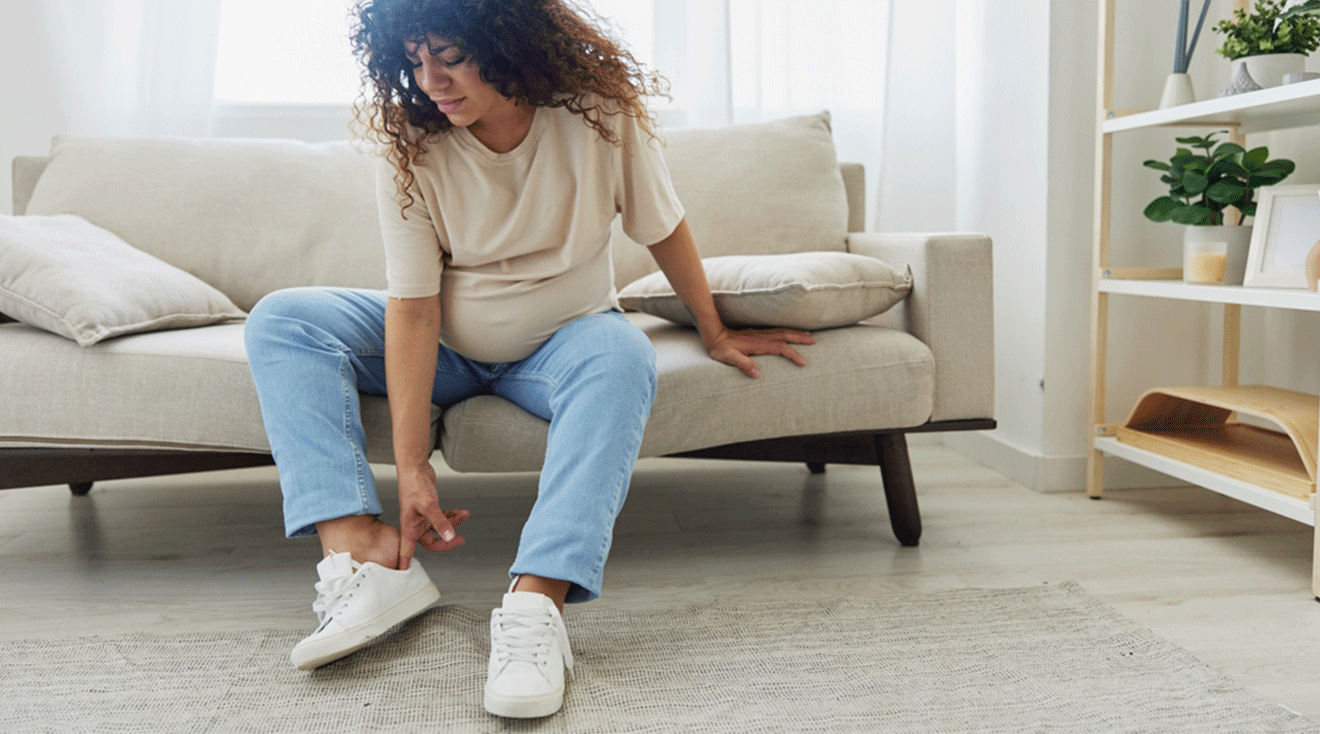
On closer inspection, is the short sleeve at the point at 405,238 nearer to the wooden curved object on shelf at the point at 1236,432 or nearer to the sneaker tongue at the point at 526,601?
the sneaker tongue at the point at 526,601

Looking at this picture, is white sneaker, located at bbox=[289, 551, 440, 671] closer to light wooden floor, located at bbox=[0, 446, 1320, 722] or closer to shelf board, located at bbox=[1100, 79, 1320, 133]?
light wooden floor, located at bbox=[0, 446, 1320, 722]

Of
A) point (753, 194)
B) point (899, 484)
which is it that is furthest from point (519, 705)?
point (753, 194)

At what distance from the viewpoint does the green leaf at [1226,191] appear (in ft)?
5.73

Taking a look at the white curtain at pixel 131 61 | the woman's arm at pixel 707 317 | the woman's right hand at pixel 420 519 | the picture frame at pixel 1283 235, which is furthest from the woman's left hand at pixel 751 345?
the white curtain at pixel 131 61

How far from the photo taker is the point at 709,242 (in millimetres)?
1925

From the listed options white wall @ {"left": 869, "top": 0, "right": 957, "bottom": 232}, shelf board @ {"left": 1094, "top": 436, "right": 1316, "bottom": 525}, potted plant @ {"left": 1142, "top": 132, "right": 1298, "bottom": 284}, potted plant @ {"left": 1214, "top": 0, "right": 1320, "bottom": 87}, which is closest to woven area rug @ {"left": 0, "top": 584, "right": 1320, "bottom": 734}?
shelf board @ {"left": 1094, "top": 436, "right": 1316, "bottom": 525}

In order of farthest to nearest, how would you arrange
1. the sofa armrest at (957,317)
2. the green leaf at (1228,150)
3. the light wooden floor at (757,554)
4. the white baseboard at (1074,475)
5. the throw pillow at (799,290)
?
the white baseboard at (1074,475) → the green leaf at (1228,150) → the sofa armrest at (957,317) → the throw pillow at (799,290) → the light wooden floor at (757,554)

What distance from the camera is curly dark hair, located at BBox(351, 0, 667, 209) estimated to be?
1146mm

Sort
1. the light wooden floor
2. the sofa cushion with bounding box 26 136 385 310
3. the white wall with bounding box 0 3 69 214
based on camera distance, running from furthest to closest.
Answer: the white wall with bounding box 0 3 69 214 → the sofa cushion with bounding box 26 136 385 310 → the light wooden floor

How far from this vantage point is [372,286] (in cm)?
188

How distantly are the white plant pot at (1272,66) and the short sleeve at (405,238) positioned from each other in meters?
1.42

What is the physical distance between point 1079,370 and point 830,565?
2.78 feet

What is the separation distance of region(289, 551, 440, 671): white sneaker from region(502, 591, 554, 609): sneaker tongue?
0.56 ft

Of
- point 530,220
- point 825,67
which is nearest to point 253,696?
point 530,220
